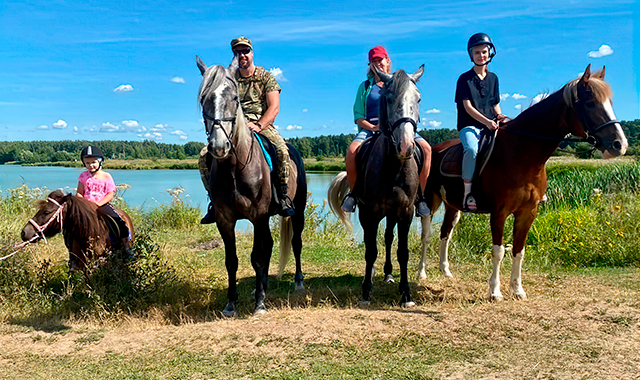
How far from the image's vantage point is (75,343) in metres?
4.31

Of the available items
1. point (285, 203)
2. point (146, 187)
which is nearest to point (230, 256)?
point (285, 203)

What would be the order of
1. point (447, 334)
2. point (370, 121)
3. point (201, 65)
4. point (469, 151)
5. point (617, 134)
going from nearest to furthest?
point (447, 334), point (617, 134), point (201, 65), point (469, 151), point (370, 121)

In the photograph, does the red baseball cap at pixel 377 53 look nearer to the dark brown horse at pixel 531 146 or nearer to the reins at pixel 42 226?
the dark brown horse at pixel 531 146

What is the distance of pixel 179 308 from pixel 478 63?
192 inches

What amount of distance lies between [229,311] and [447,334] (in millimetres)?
2497

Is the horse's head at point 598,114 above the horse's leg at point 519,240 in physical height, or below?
above

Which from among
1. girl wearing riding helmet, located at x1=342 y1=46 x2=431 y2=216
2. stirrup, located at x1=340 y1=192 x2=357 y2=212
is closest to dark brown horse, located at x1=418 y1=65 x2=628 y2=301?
girl wearing riding helmet, located at x1=342 y1=46 x2=431 y2=216

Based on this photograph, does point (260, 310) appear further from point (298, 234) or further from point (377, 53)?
point (377, 53)

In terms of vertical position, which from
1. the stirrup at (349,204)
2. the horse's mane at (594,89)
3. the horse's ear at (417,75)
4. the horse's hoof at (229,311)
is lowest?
the horse's hoof at (229,311)

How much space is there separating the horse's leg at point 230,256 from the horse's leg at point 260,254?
229 millimetres

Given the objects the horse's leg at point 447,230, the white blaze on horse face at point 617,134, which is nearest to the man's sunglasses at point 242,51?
the horse's leg at point 447,230

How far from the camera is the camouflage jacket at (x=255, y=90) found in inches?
209

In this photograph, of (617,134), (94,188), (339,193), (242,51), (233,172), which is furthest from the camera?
(339,193)

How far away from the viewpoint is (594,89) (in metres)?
4.44
